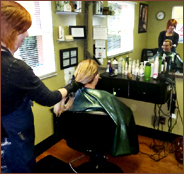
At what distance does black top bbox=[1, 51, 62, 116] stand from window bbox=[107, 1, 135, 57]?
5.41ft

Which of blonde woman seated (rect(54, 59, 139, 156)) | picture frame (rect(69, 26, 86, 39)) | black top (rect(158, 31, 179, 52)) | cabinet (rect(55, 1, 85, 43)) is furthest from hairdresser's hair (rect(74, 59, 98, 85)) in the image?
black top (rect(158, 31, 179, 52))

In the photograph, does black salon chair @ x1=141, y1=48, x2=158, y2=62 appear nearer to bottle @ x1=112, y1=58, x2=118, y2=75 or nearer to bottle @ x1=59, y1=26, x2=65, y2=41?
bottle @ x1=112, y1=58, x2=118, y2=75

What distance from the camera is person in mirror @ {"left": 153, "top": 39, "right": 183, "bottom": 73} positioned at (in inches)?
86.0

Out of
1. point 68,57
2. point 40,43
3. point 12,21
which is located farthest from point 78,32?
point 12,21

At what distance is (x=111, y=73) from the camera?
2461 mm

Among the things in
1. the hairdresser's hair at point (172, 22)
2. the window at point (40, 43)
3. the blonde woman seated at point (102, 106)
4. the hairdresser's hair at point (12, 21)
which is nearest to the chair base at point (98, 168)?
the blonde woman seated at point (102, 106)

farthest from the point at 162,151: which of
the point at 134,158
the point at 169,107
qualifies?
the point at 169,107

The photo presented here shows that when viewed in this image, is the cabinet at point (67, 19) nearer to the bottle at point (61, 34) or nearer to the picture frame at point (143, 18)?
the bottle at point (61, 34)

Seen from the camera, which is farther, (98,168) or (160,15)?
(160,15)

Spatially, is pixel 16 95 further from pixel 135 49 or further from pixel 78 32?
pixel 135 49

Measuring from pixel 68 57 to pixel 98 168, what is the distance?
51.7 inches

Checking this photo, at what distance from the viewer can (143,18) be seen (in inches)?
89.4

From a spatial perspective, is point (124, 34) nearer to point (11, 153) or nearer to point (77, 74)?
point (77, 74)

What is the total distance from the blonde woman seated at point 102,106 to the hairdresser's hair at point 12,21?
652 mm
